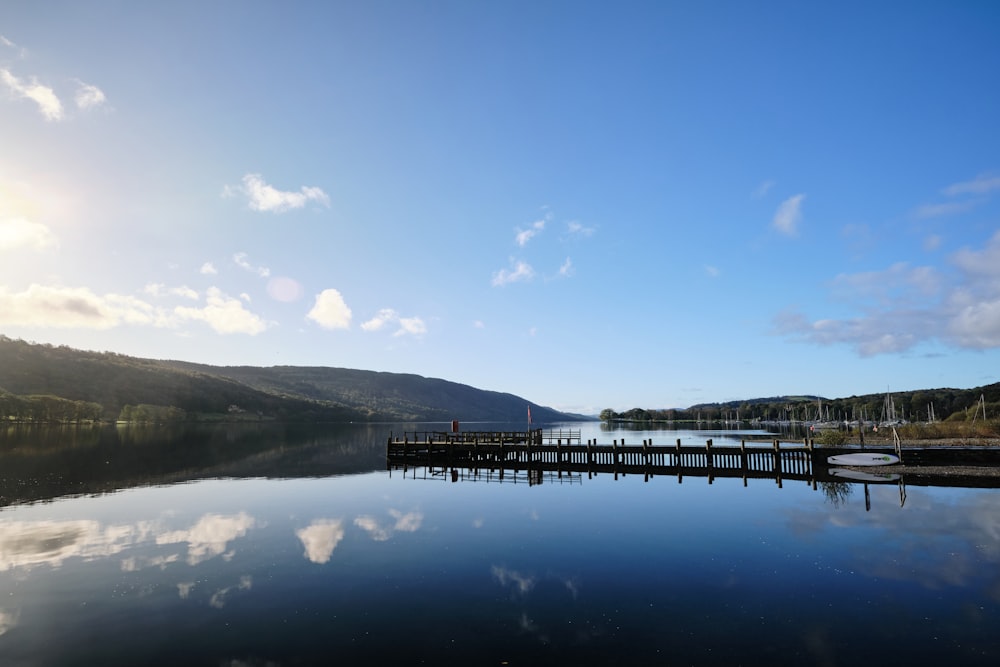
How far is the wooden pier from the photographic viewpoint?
168 ft

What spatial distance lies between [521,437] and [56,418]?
154 m

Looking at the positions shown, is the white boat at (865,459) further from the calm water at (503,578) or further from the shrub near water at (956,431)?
the shrub near water at (956,431)

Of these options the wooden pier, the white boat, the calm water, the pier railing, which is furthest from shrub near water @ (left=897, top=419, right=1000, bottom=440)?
the calm water

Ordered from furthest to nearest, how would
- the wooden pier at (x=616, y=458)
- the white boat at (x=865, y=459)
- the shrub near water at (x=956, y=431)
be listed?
the shrub near water at (x=956, y=431) < the wooden pier at (x=616, y=458) < the white boat at (x=865, y=459)

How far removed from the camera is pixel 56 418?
15300 cm

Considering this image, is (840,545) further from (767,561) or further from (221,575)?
(221,575)

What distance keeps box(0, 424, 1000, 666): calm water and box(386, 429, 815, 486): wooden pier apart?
11.3m

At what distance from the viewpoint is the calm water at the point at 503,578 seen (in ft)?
46.4

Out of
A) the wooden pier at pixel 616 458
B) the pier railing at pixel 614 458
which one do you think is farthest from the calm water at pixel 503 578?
the pier railing at pixel 614 458

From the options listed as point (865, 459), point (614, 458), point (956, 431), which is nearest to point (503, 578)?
point (614, 458)

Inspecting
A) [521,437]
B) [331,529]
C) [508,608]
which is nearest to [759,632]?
[508,608]

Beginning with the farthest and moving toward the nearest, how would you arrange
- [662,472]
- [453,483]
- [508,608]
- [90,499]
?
[662,472]
[453,483]
[90,499]
[508,608]

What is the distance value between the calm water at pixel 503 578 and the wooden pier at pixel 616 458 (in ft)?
37.1

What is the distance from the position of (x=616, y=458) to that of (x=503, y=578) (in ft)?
126
